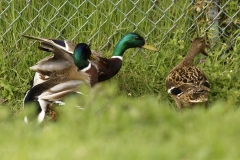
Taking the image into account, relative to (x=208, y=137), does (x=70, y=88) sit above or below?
below

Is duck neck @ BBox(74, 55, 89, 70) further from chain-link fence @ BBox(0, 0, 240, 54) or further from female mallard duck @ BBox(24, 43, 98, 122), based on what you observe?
chain-link fence @ BBox(0, 0, 240, 54)

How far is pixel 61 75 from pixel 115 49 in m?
0.77

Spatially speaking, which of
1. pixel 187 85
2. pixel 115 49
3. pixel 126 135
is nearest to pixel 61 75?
pixel 115 49

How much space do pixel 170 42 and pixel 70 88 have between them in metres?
1.35

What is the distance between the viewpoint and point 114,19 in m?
7.30

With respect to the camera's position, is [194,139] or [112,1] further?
[112,1]

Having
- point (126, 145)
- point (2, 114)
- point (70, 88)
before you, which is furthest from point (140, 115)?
point (70, 88)

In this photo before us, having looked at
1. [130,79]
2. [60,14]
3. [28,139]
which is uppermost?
[28,139]

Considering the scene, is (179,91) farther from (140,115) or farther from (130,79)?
(140,115)

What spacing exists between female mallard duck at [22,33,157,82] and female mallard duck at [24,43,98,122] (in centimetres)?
8

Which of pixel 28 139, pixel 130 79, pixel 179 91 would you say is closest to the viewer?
pixel 28 139

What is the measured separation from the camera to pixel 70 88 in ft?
20.3

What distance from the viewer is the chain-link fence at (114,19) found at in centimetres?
715

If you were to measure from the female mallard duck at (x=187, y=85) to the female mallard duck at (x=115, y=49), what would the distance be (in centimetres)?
37
